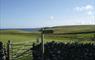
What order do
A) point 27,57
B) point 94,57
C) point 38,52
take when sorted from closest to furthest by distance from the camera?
point 94,57, point 38,52, point 27,57

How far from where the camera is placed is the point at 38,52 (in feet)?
42.0

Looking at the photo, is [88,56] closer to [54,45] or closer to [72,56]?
[72,56]

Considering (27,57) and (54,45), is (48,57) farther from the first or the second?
Result: (27,57)

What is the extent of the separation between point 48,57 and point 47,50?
386 mm

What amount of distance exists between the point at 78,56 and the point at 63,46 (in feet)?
3.17

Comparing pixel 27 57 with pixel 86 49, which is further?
pixel 27 57

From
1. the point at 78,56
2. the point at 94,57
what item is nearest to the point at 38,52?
the point at 78,56

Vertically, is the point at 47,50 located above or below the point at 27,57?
above

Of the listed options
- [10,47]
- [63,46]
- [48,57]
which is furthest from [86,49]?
[10,47]

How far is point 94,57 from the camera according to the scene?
1188 cm

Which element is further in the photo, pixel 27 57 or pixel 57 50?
pixel 27 57

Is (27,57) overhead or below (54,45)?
below

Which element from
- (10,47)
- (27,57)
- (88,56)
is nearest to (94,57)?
(88,56)

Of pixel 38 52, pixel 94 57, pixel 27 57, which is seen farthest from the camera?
pixel 27 57
